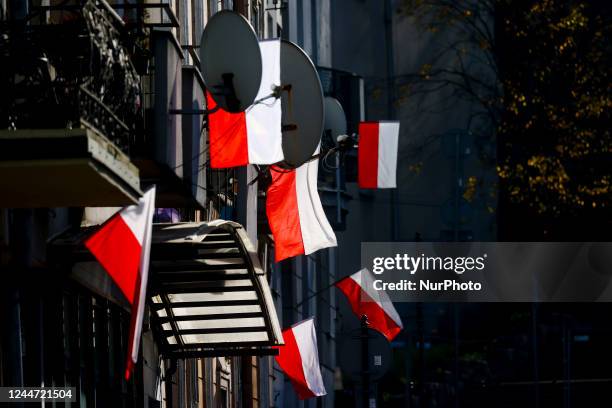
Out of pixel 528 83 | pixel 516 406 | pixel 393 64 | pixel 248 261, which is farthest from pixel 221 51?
pixel 393 64

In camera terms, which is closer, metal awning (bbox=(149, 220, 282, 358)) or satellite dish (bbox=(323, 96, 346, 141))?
metal awning (bbox=(149, 220, 282, 358))

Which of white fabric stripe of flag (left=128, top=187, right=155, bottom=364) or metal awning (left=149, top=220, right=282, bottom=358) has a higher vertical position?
white fabric stripe of flag (left=128, top=187, right=155, bottom=364)

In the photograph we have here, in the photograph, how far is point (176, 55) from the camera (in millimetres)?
14062

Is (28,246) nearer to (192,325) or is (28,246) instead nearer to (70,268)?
(70,268)

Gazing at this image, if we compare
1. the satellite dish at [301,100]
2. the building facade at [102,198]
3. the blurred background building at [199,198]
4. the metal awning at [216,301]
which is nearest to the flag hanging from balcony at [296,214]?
the blurred background building at [199,198]

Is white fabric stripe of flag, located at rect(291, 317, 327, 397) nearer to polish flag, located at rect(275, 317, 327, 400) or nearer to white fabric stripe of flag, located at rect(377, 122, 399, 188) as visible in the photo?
polish flag, located at rect(275, 317, 327, 400)

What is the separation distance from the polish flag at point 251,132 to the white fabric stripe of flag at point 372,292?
26.4 feet

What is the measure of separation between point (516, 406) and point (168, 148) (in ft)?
71.9

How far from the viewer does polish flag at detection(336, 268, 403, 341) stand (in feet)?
79.7

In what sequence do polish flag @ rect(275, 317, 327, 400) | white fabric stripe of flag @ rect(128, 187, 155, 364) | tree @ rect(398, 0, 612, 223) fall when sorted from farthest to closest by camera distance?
1. tree @ rect(398, 0, 612, 223)
2. polish flag @ rect(275, 317, 327, 400)
3. white fabric stripe of flag @ rect(128, 187, 155, 364)

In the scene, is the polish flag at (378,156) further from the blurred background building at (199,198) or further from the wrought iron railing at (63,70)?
the wrought iron railing at (63,70)

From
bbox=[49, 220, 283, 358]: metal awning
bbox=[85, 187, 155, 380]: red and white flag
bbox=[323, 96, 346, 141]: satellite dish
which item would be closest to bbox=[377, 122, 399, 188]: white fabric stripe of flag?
bbox=[323, 96, 346, 141]: satellite dish

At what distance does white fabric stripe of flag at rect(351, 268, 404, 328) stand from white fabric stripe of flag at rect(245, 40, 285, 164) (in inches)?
313

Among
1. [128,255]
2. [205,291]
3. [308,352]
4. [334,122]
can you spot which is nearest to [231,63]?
[205,291]
